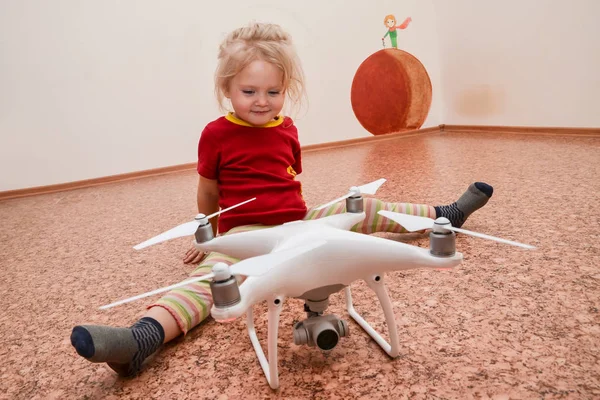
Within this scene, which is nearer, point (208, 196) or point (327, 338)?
point (327, 338)

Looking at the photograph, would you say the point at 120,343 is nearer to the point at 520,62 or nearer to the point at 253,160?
the point at 253,160

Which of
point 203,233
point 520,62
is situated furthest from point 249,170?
point 520,62

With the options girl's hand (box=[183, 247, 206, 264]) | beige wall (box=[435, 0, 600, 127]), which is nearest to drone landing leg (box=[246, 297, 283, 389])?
girl's hand (box=[183, 247, 206, 264])

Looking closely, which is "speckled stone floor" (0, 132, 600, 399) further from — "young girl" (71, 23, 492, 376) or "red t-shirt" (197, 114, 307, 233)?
"red t-shirt" (197, 114, 307, 233)

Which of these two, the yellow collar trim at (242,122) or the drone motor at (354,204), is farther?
the yellow collar trim at (242,122)

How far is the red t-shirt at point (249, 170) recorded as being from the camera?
76 centimetres

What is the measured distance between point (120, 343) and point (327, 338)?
0.77 ft

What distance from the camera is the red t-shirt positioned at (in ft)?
2.48

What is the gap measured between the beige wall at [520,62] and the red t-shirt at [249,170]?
1455 millimetres

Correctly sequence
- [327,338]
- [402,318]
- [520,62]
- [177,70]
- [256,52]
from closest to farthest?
[327,338] < [402,318] < [256,52] < [520,62] < [177,70]

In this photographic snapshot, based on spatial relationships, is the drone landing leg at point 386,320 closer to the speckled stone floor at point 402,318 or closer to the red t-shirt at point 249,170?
the speckled stone floor at point 402,318

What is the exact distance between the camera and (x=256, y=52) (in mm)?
697

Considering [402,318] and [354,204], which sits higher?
[354,204]

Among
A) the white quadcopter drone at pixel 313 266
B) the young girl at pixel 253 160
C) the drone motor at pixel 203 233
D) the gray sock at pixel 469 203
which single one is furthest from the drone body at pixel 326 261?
the gray sock at pixel 469 203
